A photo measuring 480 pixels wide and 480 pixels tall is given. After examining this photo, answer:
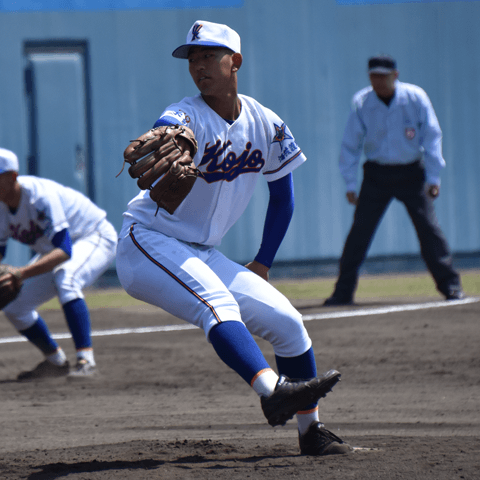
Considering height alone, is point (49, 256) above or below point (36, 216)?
below

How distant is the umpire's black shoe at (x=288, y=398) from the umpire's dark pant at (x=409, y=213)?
452cm

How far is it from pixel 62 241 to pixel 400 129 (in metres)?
3.34

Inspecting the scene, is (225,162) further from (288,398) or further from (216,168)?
(288,398)

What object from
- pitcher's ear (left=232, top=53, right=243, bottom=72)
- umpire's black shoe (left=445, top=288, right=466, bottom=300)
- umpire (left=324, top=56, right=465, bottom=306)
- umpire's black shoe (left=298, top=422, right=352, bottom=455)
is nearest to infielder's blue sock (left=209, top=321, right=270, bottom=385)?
umpire's black shoe (left=298, top=422, right=352, bottom=455)

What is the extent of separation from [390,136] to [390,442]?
4.23 meters

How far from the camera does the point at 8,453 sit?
3451mm

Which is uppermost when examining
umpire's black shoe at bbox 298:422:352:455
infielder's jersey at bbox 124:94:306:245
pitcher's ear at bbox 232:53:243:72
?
pitcher's ear at bbox 232:53:243:72

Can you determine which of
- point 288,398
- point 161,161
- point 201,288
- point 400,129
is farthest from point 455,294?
point 161,161

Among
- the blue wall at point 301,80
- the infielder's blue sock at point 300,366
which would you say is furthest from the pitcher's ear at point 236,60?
the blue wall at point 301,80

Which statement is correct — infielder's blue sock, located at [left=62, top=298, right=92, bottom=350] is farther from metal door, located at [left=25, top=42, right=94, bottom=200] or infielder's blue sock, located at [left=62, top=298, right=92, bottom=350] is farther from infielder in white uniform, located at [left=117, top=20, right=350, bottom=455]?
metal door, located at [left=25, top=42, right=94, bottom=200]

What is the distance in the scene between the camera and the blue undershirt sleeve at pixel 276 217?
12.0 feet

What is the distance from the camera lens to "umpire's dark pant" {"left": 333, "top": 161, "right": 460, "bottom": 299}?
7.12 meters

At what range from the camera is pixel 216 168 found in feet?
10.7

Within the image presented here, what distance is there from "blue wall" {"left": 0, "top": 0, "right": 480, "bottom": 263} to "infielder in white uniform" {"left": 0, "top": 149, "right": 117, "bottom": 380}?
4.40 metres
